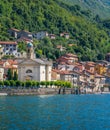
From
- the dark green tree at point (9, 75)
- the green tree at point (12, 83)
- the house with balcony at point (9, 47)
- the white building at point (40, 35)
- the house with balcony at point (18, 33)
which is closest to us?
the green tree at point (12, 83)

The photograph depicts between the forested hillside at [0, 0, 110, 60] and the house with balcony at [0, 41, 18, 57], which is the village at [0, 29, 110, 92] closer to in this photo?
the house with balcony at [0, 41, 18, 57]

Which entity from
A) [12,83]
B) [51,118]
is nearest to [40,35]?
[12,83]

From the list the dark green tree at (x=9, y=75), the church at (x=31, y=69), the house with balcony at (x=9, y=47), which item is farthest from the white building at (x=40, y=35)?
the dark green tree at (x=9, y=75)

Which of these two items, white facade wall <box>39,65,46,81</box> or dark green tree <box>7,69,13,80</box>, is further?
white facade wall <box>39,65,46,81</box>

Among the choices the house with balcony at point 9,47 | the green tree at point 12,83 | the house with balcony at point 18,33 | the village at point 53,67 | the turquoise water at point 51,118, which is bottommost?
the turquoise water at point 51,118

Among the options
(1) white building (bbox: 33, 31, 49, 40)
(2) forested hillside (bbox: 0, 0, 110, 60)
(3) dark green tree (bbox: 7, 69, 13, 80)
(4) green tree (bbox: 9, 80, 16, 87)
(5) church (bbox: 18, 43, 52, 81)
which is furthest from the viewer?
(1) white building (bbox: 33, 31, 49, 40)

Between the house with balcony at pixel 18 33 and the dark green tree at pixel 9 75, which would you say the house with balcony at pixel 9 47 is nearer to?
the house with balcony at pixel 18 33

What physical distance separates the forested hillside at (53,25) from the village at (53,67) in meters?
3.12

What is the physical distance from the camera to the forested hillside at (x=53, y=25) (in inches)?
6585

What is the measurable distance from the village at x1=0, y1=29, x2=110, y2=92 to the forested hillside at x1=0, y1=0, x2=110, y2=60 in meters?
3.12

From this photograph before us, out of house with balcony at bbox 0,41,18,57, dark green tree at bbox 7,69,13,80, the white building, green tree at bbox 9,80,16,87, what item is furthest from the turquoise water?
the white building

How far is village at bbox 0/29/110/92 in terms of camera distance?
12444 centimetres

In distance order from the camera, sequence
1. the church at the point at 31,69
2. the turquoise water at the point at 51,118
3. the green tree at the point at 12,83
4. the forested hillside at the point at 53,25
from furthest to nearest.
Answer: the forested hillside at the point at 53,25
the church at the point at 31,69
the green tree at the point at 12,83
the turquoise water at the point at 51,118

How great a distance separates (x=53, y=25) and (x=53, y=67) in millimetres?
→ 32652
